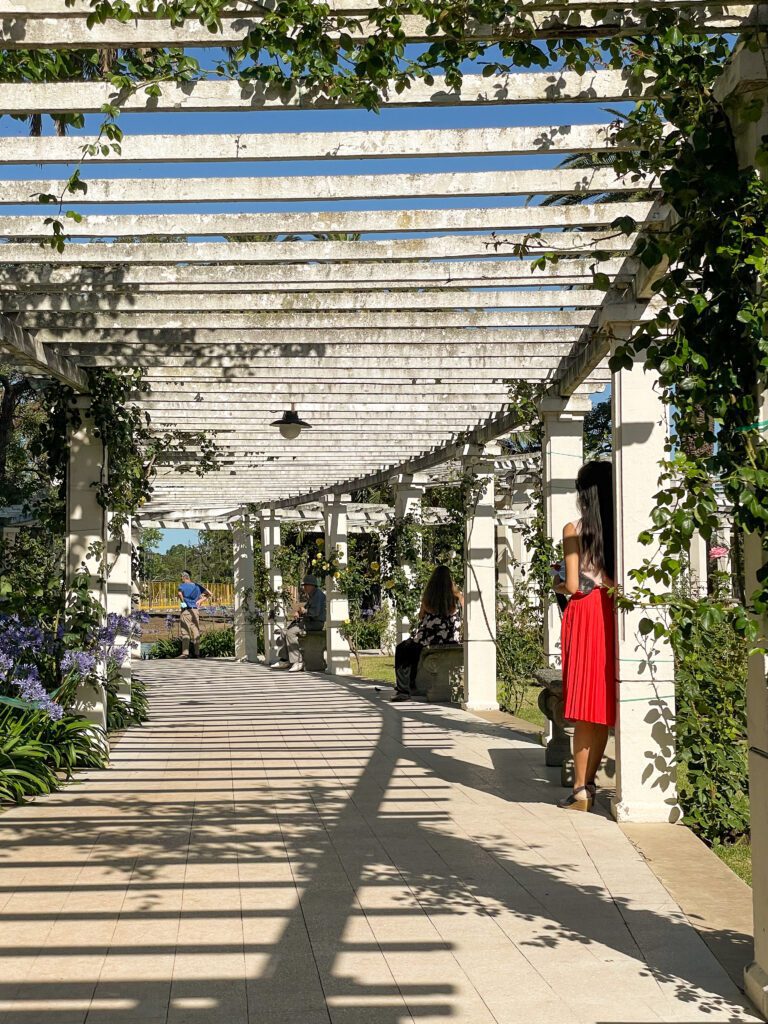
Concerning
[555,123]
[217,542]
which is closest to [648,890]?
[555,123]

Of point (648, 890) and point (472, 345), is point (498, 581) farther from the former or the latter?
point (648, 890)

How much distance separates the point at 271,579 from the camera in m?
18.2

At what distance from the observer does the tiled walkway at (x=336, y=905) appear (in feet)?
10.9

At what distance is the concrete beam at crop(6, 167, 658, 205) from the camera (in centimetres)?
513

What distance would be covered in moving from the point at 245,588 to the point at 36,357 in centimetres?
1228

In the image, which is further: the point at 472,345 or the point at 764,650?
the point at 472,345

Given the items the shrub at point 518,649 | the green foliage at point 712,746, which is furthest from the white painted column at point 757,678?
the shrub at point 518,649

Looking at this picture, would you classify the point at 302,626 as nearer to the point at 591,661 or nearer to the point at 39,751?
the point at 39,751

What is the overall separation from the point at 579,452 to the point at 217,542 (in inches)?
932

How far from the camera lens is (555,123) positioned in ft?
15.5

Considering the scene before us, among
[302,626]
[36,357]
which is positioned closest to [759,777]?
[36,357]

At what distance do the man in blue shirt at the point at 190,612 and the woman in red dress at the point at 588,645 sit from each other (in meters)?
14.0

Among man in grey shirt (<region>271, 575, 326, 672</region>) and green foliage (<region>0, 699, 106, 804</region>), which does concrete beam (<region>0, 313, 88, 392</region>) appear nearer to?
green foliage (<region>0, 699, 106, 804</region>)

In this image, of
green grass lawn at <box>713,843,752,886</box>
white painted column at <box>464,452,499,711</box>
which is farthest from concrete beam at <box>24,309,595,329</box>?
white painted column at <box>464,452,499,711</box>
